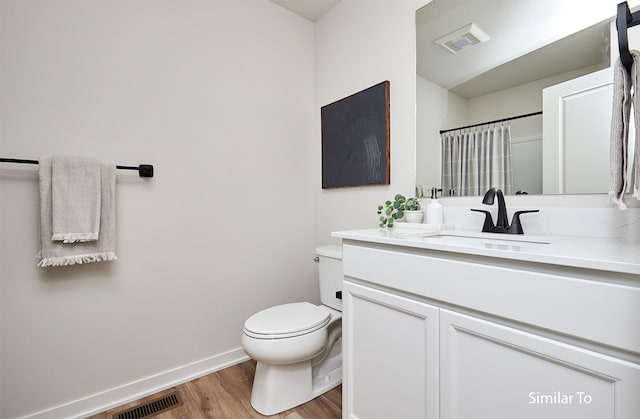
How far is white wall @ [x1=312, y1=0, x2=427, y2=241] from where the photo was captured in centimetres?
161

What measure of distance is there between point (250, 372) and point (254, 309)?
14.2 inches

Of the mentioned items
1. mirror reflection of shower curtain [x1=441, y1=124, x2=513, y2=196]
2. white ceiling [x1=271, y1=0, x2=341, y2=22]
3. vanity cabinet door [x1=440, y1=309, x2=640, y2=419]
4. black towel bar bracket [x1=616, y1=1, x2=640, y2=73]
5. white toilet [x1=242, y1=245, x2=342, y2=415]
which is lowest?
white toilet [x1=242, y1=245, x2=342, y2=415]

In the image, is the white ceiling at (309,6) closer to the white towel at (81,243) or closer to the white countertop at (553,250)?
the white towel at (81,243)

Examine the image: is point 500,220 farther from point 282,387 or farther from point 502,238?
point 282,387

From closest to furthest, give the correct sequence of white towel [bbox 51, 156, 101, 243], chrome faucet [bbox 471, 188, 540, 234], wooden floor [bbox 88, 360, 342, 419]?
chrome faucet [bbox 471, 188, 540, 234], white towel [bbox 51, 156, 101, 243], wooden floor [bbox 88, 360, 342, 419]

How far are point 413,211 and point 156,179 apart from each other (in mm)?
1345

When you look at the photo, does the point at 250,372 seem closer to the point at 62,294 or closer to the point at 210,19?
the point at 62,294

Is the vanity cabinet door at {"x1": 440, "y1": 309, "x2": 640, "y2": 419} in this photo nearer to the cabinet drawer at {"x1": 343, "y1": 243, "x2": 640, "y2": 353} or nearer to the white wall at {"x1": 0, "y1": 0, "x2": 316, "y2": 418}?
the cabinet drawer at {"x1": 343, "y1": 243, "x2": 640, "y2": 353}

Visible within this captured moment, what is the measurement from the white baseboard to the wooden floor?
0.03m

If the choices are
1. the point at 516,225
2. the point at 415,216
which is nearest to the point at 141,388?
the point at 415,216

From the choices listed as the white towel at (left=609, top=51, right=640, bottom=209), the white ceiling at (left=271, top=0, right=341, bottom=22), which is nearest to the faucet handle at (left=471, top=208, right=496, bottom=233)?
the white towel at (left=609, top=51, right=640, bottom=209)

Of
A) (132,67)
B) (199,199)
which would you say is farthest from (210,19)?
(199,199)

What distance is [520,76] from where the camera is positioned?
125 centimetres

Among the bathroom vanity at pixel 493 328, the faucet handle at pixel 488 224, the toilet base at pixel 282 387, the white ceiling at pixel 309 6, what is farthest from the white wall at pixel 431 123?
the toilet base at pixel 282 387
